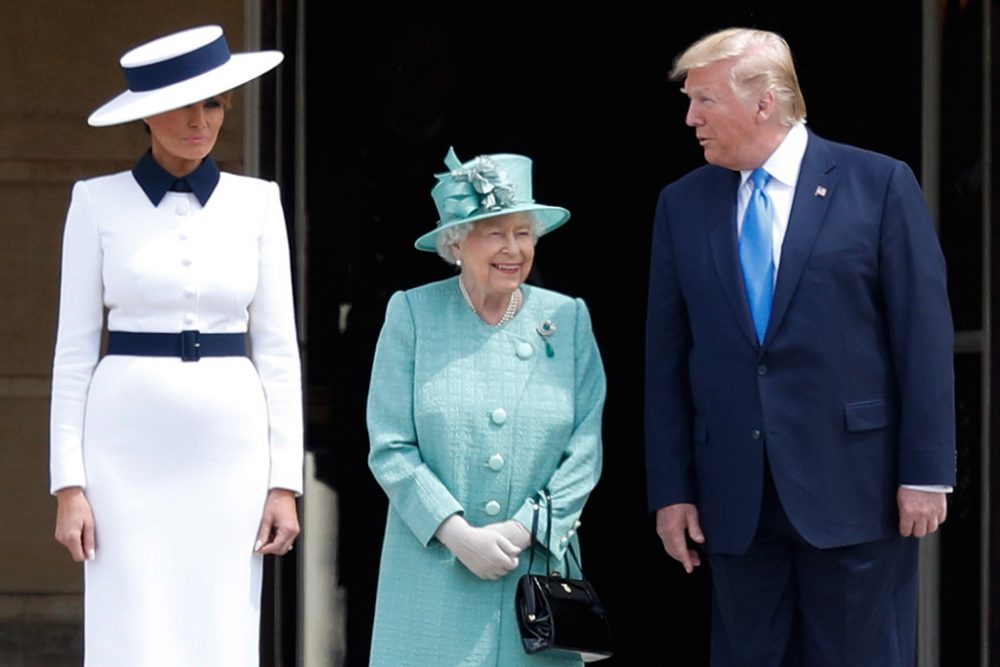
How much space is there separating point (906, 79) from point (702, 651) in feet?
6.37

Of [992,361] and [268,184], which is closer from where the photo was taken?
[268,184]

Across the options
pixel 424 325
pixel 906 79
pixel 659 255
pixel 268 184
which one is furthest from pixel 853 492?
pixel 906 79

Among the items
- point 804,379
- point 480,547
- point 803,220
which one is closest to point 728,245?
point 803,220

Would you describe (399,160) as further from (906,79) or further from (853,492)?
(853,492)

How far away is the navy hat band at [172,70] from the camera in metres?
3.88

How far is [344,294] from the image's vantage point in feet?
19.3

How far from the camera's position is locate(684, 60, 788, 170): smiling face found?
159 inches

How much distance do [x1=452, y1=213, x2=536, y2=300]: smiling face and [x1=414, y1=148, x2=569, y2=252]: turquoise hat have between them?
3cm

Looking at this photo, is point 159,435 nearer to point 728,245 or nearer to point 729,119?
point 728,245

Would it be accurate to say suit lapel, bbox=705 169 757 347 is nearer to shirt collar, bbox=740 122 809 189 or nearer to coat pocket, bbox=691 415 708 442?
shirt collar, bbox=740 122 809 189

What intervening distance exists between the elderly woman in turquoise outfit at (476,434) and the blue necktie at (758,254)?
0.40 meters

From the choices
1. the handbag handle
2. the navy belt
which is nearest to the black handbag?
the handbag handle

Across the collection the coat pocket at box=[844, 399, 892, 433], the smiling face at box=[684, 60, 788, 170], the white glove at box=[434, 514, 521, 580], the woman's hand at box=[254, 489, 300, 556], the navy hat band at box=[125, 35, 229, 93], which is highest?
the navy hat band at box=[125, 35, 229, 93]

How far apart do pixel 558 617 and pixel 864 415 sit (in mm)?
778
